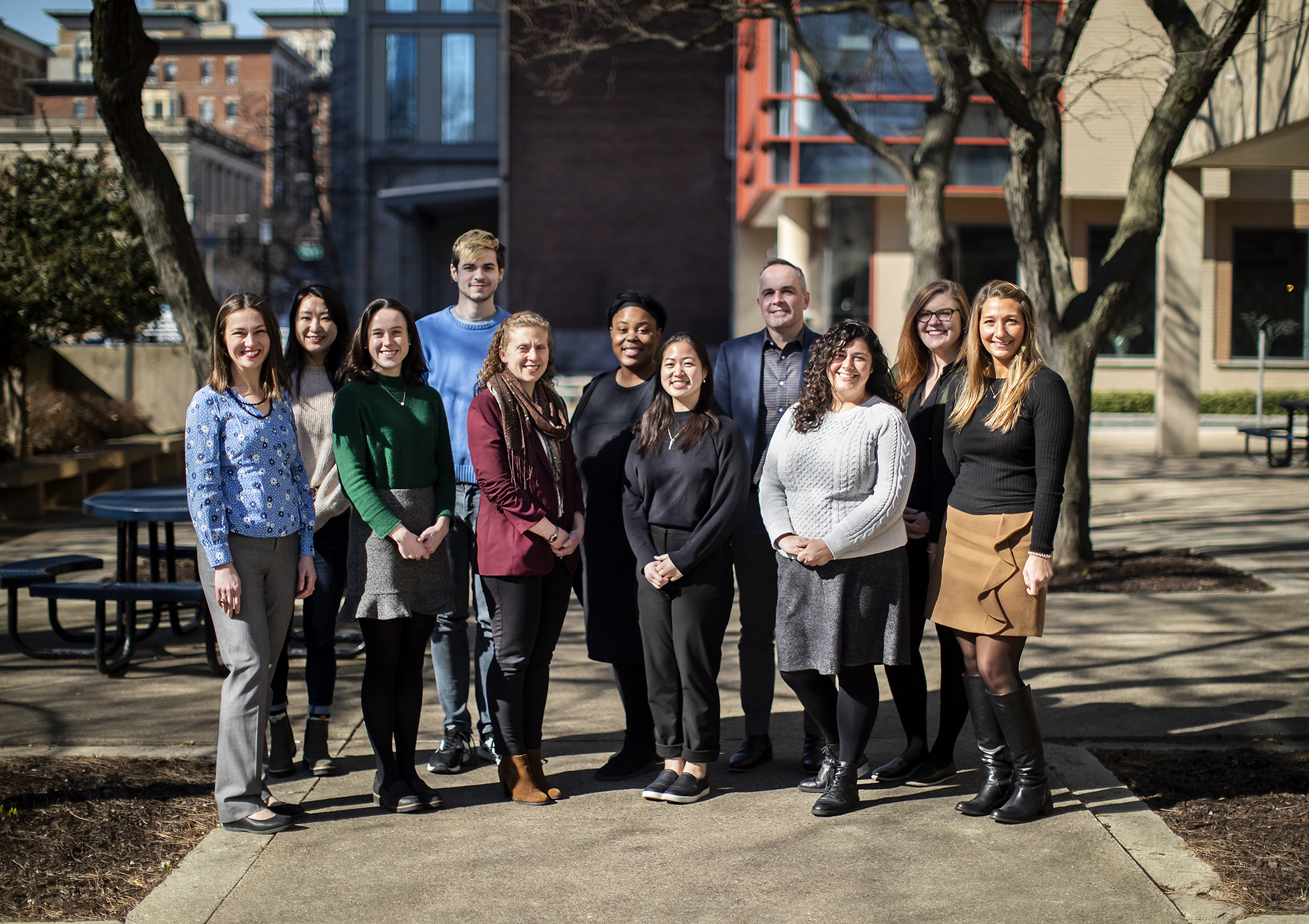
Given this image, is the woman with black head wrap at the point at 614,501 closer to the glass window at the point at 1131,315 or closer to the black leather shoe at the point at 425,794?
the black leather shoe at the point at 425,794

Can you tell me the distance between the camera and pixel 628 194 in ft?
130

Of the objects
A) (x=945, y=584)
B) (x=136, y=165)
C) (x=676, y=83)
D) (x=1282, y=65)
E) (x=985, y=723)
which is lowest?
(x=985, y=723)

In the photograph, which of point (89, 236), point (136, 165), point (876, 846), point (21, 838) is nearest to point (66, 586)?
point (21, 838)

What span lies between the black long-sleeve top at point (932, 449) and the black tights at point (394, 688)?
2009 millimetres

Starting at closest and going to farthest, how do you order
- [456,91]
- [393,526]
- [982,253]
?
[393,526], [982,253], [456,91]

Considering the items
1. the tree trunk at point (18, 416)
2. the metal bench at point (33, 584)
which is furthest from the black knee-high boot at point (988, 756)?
the tree trunk at point (18, 416)

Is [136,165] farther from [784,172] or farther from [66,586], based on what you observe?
[784,172]

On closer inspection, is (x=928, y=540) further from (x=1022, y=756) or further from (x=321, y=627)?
(x=321, y=627)

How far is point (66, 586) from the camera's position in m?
6.27

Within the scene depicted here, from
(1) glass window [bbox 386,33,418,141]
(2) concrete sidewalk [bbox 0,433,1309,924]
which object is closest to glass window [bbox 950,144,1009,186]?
(2) concrete sidewalk [bbox 0,433,1309,924]

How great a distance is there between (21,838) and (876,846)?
9.68 ft

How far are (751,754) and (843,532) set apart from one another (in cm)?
120

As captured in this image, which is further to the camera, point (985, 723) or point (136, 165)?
point (136, 165)

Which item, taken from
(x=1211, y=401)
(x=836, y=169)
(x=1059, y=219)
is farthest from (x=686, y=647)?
(x=1211, y=401)
